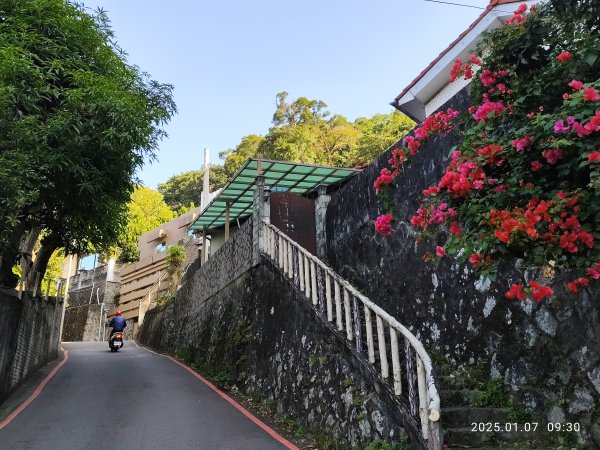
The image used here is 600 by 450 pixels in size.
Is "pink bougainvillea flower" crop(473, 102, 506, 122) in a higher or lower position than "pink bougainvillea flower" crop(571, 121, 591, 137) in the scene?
higher

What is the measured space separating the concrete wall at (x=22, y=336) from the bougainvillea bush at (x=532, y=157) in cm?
747

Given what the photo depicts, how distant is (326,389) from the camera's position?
20.4 ft

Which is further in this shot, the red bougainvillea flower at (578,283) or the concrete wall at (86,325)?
the concrete wall at (86,325)

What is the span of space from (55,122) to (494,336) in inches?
256

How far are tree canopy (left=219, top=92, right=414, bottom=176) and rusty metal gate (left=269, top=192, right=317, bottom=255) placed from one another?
42.5 ft

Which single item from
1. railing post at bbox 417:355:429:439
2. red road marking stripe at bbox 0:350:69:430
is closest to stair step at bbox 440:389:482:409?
railing post at bbox 417:355:429:439

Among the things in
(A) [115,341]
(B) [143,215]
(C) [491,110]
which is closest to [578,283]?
(C) [491,110]

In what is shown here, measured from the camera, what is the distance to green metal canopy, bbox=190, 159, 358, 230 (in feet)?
38.7

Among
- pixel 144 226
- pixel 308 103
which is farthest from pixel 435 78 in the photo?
pixel 144 226

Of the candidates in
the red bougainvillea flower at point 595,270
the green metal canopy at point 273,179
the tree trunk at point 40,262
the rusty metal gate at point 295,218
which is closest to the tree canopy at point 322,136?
the green metal canopy at point 273,179

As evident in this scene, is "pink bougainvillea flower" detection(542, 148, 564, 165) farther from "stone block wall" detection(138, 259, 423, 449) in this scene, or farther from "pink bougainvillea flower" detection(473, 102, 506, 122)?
"stone block wall" detection(138, 259, 423, 449)

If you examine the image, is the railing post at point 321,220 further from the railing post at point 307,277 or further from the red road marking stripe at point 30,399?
the red road marking stripe at point 30,399

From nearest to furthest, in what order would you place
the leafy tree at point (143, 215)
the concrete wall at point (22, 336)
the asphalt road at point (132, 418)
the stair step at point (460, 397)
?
the stair step at point (460, 397)
the asphalt road at point (132, 418)
the concrete wall at point (22, 336)
the leafy tree at point (143, 215)

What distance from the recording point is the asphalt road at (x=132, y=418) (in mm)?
6023
